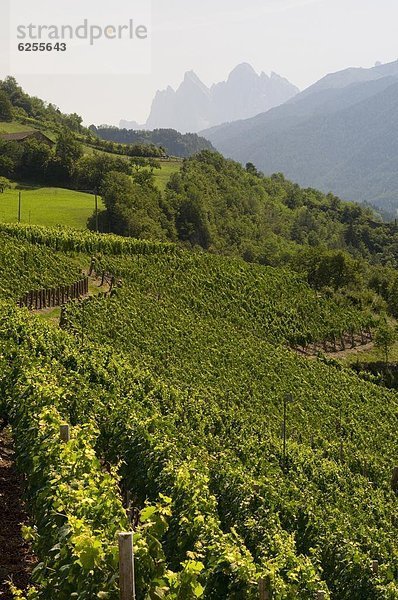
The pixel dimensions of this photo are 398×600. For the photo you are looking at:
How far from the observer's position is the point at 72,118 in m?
157

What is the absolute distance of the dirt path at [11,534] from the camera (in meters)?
10.7

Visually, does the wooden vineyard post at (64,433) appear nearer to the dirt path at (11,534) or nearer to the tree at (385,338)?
the dirt path at (11,534)

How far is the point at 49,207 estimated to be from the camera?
267ft

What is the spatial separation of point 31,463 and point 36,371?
5941 mm

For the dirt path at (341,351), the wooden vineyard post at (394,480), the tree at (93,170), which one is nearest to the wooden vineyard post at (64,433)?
the wooden vineyard post at (394,480)

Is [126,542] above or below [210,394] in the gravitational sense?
above

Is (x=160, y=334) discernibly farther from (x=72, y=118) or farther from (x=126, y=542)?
(x=72, y=118)

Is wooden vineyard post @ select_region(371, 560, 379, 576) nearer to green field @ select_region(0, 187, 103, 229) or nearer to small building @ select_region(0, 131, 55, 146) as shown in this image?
green field @ select_region(0, 187, 103, 229)

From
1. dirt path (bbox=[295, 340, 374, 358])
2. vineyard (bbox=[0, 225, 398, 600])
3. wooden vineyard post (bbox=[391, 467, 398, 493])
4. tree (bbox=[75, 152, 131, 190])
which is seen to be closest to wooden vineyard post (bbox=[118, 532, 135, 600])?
vineyard (bbox=[0, 225, 398, 600])

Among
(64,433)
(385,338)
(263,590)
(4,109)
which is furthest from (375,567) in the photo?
(4,109)

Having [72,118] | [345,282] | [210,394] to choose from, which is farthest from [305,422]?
[72,118]

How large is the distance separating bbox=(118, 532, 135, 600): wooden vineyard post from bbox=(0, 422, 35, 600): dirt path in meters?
2.81

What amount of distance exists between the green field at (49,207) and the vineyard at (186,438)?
58.8 ft

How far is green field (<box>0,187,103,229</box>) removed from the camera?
245ft
